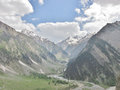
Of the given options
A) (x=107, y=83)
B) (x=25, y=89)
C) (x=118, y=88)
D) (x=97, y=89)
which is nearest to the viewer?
(x=118, y=88)

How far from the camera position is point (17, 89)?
14700 cm

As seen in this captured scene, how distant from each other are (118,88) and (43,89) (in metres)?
112

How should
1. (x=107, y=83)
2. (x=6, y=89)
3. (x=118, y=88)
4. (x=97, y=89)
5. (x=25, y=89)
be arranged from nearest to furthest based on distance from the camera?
(x=118, y=88)
(x=6, y=89)
(x=25, y=89)
(x=97, y=89)
(x=107, y=83)

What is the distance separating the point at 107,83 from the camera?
7741 inches

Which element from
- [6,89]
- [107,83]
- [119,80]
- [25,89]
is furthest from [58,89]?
[119,80]

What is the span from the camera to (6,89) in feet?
460

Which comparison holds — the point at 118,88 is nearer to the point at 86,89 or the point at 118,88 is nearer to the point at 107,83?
the point at 86,89

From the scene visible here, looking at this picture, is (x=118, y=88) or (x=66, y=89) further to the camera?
(x=66, y=89)

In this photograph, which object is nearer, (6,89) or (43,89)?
(6,89)

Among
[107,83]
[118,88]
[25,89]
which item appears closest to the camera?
[118,88]

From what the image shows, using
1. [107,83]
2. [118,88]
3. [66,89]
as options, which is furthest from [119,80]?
[107,83]

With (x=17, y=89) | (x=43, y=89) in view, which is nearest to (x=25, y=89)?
(x=17, y=89)

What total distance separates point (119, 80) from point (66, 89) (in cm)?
10475

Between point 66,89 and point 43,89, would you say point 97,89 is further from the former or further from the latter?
point 43,89
